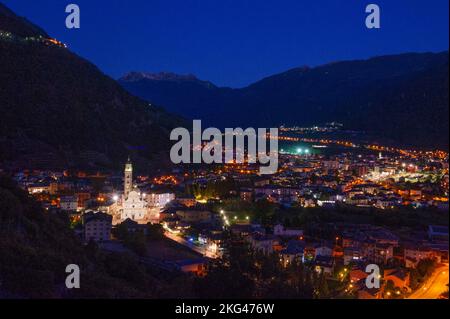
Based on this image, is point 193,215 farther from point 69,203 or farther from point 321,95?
point 321,95

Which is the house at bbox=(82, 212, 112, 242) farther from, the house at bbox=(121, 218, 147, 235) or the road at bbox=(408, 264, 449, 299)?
the road at bbox=(408, 264, 449, 299)

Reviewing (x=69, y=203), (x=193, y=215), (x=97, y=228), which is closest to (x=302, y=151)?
(x=193, y=215)

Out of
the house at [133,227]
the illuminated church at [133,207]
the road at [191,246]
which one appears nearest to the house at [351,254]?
the road at [191,246]

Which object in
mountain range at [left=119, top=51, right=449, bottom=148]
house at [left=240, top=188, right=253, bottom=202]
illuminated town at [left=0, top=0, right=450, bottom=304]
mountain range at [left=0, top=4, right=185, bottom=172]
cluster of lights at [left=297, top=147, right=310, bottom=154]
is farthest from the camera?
cluster of lights at [left=297, top=147, right=310, bottom=154]

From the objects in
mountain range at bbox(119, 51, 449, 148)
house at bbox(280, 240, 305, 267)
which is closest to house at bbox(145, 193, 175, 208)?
house at bbox(280, 240, 305, 267)

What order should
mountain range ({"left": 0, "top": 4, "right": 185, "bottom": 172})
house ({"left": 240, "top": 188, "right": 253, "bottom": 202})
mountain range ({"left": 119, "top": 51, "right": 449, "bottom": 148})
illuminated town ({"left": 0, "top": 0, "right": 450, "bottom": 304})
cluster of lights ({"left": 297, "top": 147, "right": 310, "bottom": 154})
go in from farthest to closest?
cluster of lights ({"left": 297, "top": 147, "right": 310, "bottom": 154})
mountain range ({"left": 119, "top": 51, "right": 449, "bottom": 148})
mountain range ({"left": 0, "top": 4, "right": 185, "bottom": 172})
house ({"left": 240, "top": 188, "right": 253, "bottom": 202})
illuminated town ({"left": 0, "top": 0, "right": 450, "bottom": 304})

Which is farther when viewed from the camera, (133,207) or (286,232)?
(133,207)
